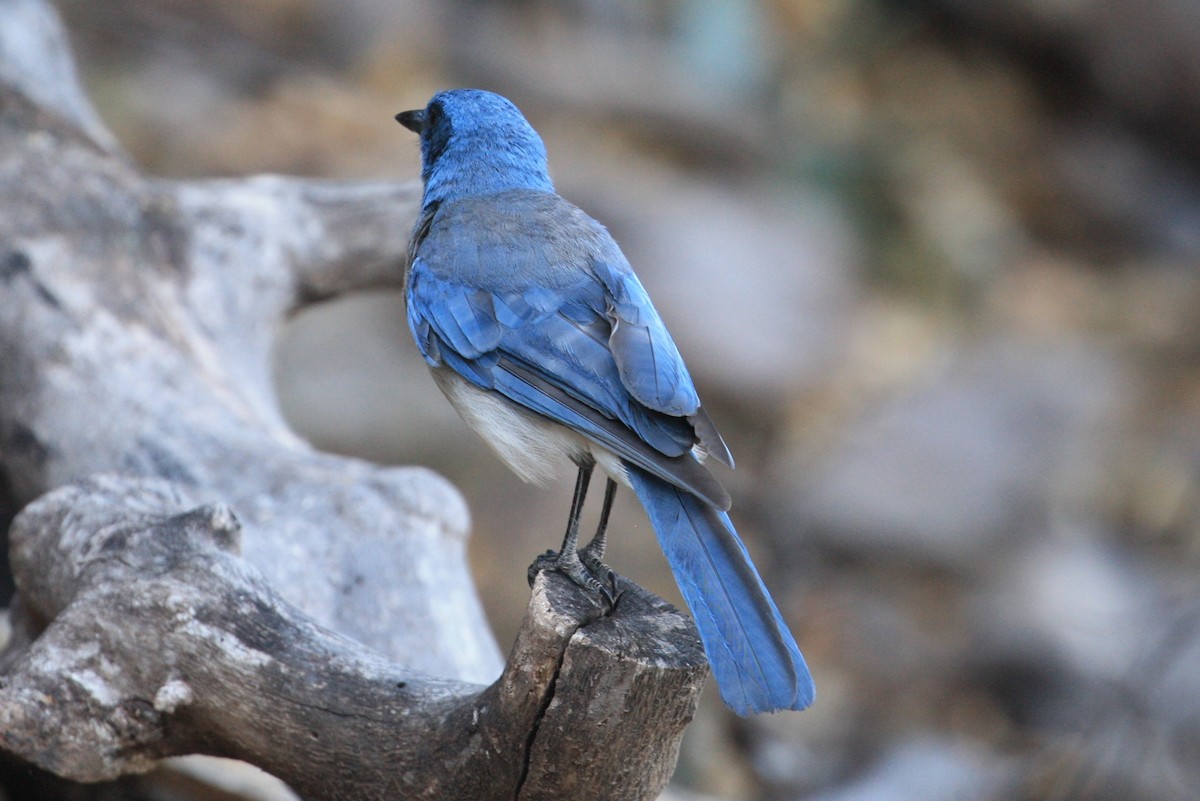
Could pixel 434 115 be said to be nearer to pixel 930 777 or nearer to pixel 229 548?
pixel 229 548

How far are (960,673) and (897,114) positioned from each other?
464cm

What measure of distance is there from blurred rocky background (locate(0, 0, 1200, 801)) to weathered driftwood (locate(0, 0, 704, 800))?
2.20 metres

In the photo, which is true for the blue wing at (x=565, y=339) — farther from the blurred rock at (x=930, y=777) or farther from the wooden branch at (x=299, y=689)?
the blurred rock at (x=930, y=777)

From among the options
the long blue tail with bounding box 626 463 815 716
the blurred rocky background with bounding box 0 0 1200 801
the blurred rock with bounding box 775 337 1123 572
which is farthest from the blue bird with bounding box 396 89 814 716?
the blurred rock with bounding box 775 337 1123 572

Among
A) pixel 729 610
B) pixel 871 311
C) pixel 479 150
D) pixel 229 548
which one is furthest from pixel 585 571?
pixel 871 311

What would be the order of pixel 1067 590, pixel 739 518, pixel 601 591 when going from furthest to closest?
pixel 1067 590, pixel 739 518, pixel 601 591

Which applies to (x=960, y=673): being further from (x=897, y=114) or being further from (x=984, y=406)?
(x=897, y=114)

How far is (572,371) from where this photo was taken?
284 cm

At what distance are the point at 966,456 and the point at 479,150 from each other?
17.5ft

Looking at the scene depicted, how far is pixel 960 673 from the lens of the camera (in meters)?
7.34

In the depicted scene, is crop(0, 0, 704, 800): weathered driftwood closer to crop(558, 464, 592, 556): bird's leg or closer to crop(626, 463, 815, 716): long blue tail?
crop(626, 463, 815, 716): long blue tail

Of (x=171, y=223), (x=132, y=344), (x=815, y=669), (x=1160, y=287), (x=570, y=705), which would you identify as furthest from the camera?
→ (x=1160, y=287)

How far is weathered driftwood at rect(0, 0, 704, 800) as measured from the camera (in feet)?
8.16

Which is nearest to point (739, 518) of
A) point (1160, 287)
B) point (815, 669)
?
point (815, 669)
